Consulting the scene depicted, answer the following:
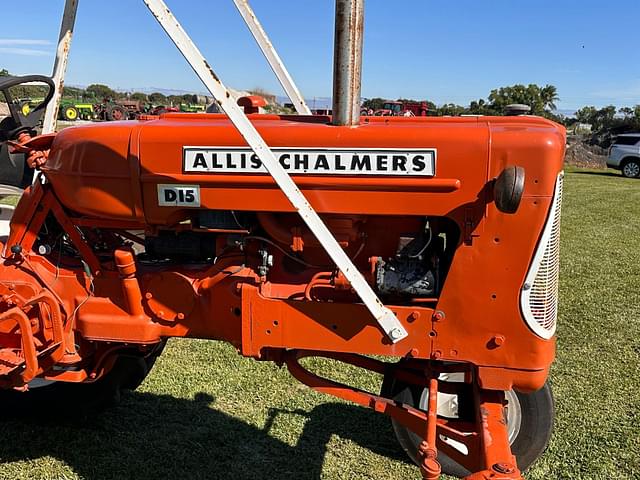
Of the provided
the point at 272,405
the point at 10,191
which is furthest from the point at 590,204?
the point at 10,191

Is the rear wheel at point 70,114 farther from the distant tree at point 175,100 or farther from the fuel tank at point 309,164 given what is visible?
the fuel tank at point 309,164

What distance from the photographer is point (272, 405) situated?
11.5 ft

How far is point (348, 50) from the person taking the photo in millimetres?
1978

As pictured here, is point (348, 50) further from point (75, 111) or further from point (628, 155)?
point (75, 111)

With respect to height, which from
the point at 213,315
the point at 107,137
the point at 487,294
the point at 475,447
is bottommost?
the point at 475,447

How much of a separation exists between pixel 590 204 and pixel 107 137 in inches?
444

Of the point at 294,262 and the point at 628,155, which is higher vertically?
the point at 294,262

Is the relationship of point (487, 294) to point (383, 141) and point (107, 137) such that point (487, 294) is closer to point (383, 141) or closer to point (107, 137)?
point (383, 141)

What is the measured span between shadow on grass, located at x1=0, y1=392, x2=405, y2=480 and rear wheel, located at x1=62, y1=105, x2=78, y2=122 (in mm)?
26002

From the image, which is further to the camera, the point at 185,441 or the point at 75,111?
the point at 75,111

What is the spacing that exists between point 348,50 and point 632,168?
1933cm

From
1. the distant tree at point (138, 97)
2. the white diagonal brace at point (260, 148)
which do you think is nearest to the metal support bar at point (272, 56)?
the white diagonal brace at point (260, 148)

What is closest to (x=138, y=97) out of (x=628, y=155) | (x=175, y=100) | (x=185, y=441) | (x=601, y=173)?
(x=175, y=100)

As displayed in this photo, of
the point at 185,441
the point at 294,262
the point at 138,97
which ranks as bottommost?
the point at 185,441
